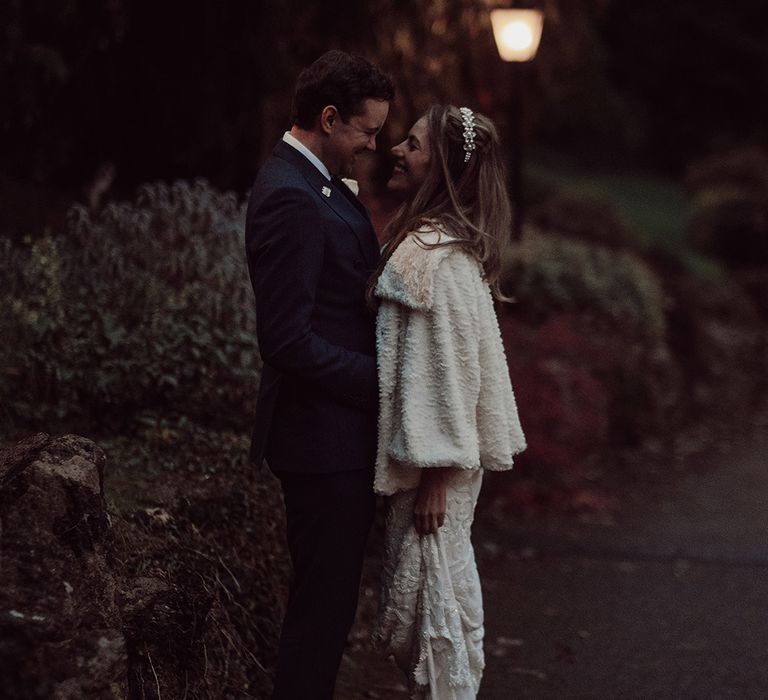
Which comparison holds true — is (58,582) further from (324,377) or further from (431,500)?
(431,500)

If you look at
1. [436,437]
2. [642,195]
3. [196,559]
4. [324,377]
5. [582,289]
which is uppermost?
[642,195]

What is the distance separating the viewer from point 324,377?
10.8 ft

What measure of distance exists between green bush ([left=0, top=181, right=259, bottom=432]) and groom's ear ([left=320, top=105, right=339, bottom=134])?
2.09 meters

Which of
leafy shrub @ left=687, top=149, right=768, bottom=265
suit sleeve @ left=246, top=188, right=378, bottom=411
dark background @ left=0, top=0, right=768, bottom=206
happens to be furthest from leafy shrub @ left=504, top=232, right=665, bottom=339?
leafy shrub @ left=687, top=149, right=768, bottom=265

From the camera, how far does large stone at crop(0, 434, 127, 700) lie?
2992 mm

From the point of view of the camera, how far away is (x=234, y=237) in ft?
19.6

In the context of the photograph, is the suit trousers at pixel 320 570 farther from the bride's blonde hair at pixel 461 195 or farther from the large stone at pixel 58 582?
the bride's blonde hair at pixel 461 195

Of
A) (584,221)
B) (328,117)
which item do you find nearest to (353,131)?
(328,117)

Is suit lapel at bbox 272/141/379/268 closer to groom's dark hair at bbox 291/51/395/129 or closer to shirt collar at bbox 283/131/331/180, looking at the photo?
shirt collar at bbox 283/131/331/180

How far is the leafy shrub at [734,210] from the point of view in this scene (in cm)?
1783

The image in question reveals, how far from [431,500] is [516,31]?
7.07 metres

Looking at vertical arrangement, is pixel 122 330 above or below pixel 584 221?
below

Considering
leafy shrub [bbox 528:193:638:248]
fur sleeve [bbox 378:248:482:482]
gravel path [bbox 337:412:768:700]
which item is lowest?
gravel path [bbox 337:412:768:700]

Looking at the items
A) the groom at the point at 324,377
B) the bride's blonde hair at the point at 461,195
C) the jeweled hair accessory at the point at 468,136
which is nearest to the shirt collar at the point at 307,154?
the groom at the point at 324,377
